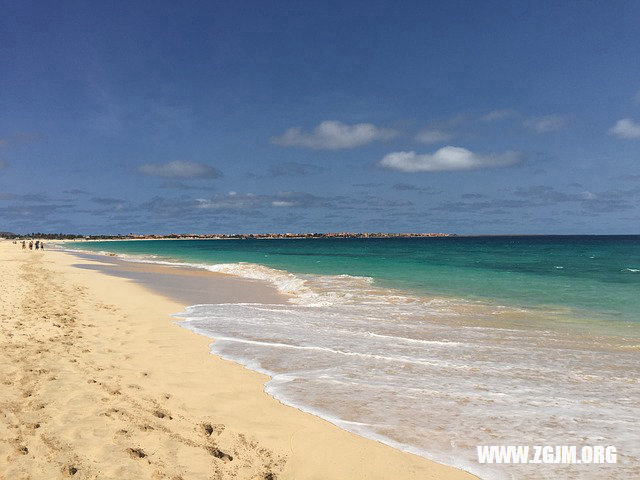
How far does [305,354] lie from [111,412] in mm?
4477

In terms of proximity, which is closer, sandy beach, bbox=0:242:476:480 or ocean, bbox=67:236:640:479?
sandy beach, bbox=0:242:476:480

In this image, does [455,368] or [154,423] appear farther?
[455,368]

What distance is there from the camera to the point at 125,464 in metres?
4.47

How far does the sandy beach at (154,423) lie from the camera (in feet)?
14.9

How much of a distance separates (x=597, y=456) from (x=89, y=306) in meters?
15.2

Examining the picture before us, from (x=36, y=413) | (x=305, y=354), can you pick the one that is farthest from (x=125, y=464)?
(x=305, y=354)

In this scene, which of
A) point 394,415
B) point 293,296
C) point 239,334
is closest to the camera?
point 394,415

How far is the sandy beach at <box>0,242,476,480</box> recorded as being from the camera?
4.54m

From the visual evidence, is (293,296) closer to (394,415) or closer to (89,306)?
(89,306)

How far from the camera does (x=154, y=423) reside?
18.1 feet

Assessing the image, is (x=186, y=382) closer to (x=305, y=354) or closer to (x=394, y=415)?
(x=305, y=354)

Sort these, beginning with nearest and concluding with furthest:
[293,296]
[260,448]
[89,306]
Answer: [260,448] < [89,306] < [293,296]

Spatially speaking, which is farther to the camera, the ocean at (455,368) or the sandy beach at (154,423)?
the ocean at (455,368)

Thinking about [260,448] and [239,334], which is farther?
[239,334]
